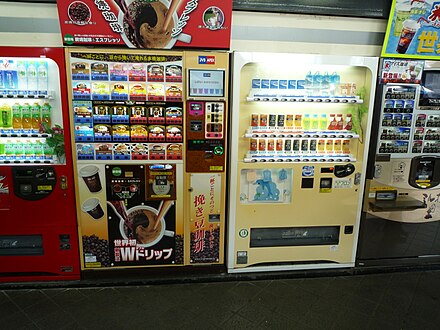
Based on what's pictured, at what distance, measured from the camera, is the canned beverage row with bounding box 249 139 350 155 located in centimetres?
353

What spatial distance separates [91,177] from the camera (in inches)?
130

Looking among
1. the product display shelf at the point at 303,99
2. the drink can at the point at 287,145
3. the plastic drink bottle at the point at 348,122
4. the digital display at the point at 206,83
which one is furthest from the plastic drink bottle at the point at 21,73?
the plastic drink bottle at the point at 348,122

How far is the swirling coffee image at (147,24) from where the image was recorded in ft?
9.86

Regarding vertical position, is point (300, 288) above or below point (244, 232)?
below

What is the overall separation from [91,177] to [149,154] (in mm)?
624

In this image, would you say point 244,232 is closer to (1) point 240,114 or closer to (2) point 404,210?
(1) point 240,114

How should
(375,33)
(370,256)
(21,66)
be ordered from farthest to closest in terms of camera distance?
1. (370,256)
2. (375,33)
3. (21,66)

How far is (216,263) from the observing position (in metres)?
3.65

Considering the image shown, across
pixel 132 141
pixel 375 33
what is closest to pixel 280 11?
pixel 375 33

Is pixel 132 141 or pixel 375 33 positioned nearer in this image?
pixel 132 141

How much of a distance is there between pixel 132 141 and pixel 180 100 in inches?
24.7

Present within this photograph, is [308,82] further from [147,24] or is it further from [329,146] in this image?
[147,24]

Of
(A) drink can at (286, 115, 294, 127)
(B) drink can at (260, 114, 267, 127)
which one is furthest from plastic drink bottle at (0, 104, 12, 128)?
(A) drink can at (286, 115, 294, 127)

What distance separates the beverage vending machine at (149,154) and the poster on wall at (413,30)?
171cm
